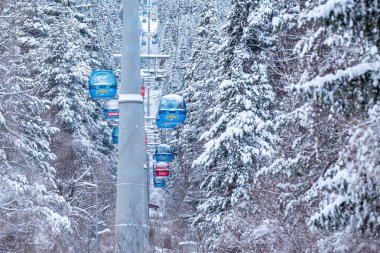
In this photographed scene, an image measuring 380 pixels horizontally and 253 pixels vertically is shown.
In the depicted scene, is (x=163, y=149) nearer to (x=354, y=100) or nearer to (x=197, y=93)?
(x=197, y=93)

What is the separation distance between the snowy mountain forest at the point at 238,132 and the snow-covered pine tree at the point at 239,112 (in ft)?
0.16

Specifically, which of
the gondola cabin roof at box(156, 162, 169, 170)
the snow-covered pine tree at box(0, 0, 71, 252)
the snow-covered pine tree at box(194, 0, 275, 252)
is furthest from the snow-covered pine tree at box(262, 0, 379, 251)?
the gondola cabin roof at box(156, 162, 169, 170)

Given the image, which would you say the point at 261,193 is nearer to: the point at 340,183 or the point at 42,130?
the point at 340,183

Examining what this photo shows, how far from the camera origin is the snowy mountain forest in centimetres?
757

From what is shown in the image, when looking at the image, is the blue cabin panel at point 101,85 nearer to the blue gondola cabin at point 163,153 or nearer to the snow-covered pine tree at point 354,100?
the snow-covered pine tree at point 354,100

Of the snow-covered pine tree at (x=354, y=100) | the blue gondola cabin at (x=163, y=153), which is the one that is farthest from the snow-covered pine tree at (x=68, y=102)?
the snow-covered pine tree at (x=354, y=100)

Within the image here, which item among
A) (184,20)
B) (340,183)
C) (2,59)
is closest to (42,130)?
(2,59)

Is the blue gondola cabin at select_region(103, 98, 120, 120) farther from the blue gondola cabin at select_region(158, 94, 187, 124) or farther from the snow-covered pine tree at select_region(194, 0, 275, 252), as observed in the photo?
the snow-covered pine tree at select_region(194, 0, 275, 252)

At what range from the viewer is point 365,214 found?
7.55 m

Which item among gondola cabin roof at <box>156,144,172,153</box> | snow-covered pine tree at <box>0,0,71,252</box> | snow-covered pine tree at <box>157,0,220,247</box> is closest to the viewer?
snow-covered pine tree at <box>0,0,71,252</box>

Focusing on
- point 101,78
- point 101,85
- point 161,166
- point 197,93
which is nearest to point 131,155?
point 101,85

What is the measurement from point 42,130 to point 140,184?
17059mm

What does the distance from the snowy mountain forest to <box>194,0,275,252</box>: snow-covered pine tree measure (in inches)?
1.9

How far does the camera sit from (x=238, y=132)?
→ 899 inches
